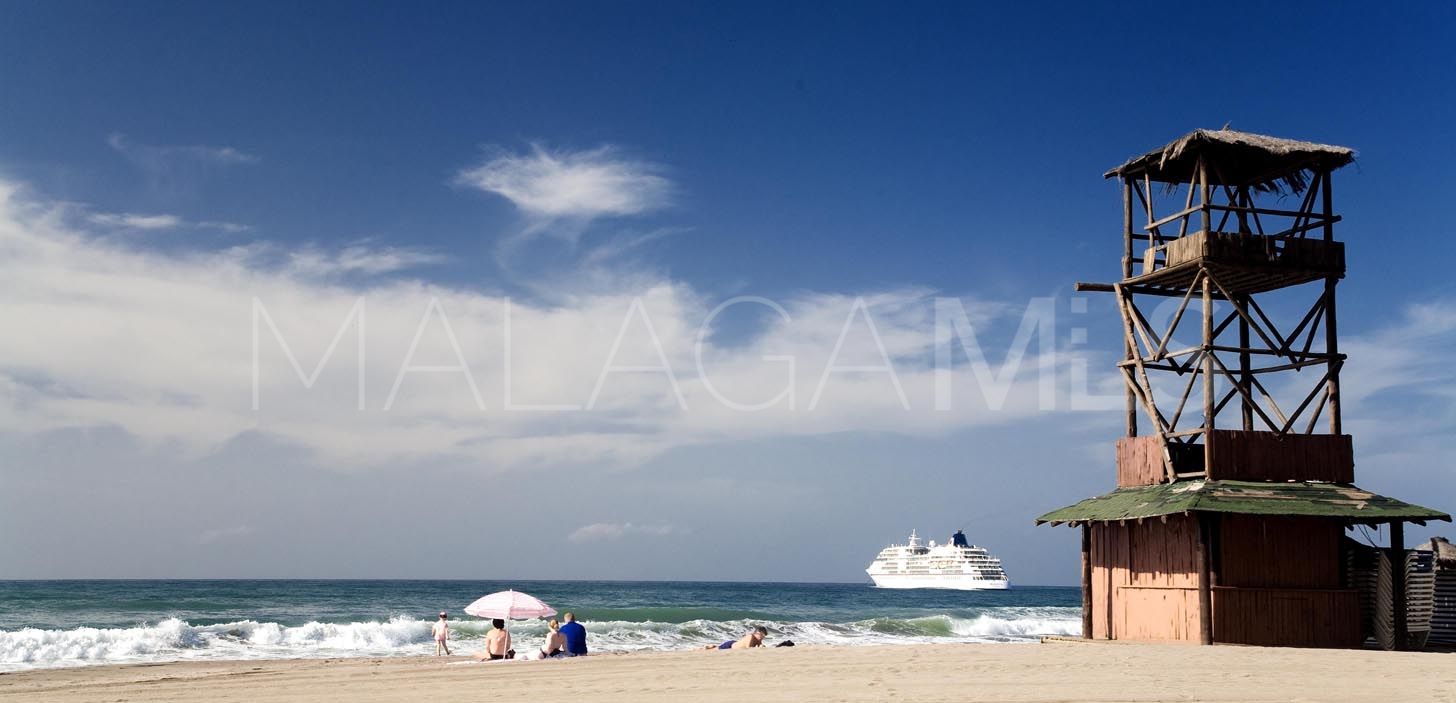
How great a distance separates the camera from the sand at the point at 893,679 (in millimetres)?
12875

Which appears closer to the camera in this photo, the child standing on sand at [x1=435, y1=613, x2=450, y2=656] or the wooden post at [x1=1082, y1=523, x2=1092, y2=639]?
the wooden post at [x1=1082, y1=523, x2=1092, y2=639]

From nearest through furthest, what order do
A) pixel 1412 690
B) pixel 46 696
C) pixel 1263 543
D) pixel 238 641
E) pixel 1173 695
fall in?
pixel 1173 695
pixel 1412 690
pixel 46 696
pixel 1263 543
pixel 238 641

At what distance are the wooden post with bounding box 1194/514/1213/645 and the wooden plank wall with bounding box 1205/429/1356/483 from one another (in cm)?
114

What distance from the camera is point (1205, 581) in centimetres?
1947

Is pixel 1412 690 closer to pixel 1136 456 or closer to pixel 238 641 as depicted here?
pixel 1136 456

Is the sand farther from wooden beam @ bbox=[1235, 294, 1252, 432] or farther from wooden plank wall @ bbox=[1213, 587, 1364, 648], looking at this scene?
wooden beam @ bbox=[1235, 294, 1252, 432]

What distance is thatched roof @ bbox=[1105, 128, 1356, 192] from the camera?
21.8 m

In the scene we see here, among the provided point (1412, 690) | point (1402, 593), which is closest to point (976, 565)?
point (1402, 593)

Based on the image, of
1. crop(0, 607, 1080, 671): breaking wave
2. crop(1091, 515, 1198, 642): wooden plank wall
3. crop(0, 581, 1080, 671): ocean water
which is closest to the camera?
crop(1091, 515, 1198, 642): wooden plank wall

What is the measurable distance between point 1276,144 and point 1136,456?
6096mm

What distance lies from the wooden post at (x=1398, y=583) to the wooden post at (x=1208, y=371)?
3.23 m

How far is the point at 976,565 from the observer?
4749 inches

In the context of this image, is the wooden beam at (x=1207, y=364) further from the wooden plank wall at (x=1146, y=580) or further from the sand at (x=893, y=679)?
the sand at (x=893, y=679)

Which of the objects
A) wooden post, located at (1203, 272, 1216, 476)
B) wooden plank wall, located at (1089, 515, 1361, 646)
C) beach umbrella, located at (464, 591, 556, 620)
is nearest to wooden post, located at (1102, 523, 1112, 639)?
wooden plank wall, located at (1089, 515, 1361, 646)
